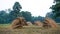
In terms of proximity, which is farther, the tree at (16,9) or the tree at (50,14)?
the tree at (50,14)

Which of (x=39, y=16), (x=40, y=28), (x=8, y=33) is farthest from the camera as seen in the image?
(x=39, y=16)

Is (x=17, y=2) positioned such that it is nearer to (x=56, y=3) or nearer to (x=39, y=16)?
(x=39, y=16)

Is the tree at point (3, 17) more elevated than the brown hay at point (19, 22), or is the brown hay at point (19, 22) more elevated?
the tree at point (3, 17)

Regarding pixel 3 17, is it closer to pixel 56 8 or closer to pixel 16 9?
pixel 16 9

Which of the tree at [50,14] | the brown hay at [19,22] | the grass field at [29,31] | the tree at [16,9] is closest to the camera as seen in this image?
the grass field at [29,31]

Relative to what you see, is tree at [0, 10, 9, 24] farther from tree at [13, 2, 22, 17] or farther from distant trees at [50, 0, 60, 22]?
distant trees at [50, 0, 60, 22]

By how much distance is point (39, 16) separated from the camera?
131 inches

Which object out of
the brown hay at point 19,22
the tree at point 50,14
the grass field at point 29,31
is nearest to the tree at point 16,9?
the brown hay at point 19,22

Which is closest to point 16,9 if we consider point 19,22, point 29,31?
point 19,22

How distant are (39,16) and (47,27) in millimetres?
451

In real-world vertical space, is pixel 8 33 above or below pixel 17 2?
below

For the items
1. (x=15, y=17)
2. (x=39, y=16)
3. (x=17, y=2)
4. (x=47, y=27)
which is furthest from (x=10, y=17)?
(x=47, y=27)

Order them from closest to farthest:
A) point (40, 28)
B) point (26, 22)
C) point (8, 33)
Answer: point (8, 33)
point (40, 28)
point (26, 22)

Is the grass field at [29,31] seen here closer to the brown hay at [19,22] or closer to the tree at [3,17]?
the brown hay at [19,22]
